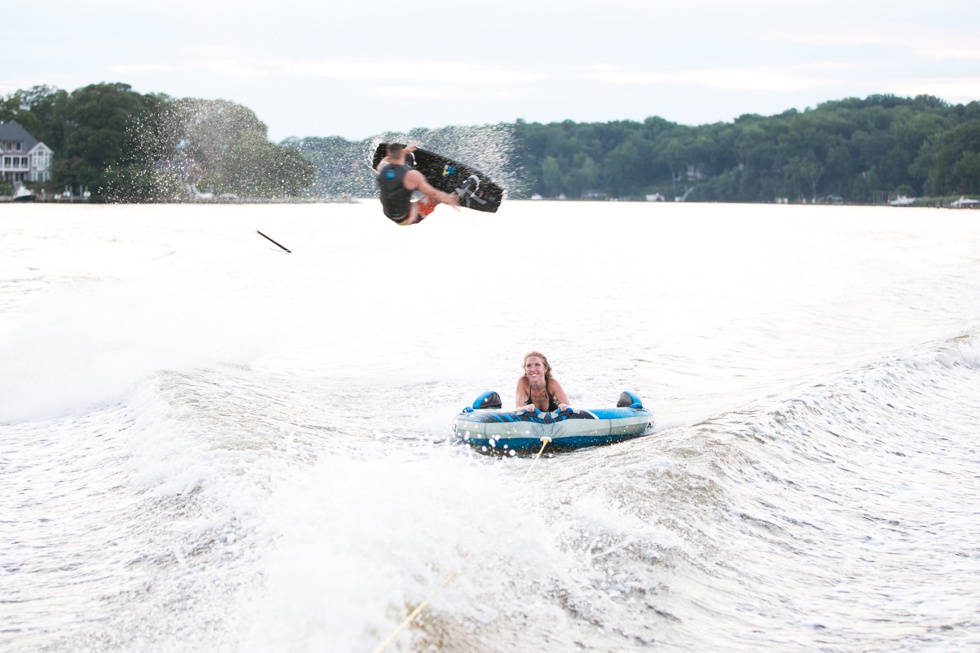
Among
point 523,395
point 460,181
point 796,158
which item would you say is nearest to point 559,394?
point 523,395

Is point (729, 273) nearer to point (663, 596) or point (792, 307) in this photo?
point (792, 307)

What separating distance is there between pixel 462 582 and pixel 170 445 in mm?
4549

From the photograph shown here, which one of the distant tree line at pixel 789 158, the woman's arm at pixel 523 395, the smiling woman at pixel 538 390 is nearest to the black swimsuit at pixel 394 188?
the smiling woman at pixel 538 390

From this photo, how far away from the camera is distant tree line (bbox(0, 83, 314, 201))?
38312 mm

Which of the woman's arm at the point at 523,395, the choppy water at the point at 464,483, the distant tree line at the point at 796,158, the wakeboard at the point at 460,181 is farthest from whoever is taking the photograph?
the distant tree line at the point at 796,158

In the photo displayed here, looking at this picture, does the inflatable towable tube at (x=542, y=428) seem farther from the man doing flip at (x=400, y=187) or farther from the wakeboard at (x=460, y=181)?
the wakeboard at (x=460, y=181)

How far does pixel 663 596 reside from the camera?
631cm

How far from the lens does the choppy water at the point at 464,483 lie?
19.1 ft

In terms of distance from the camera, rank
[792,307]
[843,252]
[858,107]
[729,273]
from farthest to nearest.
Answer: [858,107] → [843,252] → [729,273] → [792,307]

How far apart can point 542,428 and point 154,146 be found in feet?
218

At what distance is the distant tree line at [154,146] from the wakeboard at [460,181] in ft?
39.3

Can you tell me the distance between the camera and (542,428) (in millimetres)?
→ 10805

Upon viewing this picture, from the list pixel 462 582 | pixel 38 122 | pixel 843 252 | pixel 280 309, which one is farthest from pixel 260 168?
pixel 38 122

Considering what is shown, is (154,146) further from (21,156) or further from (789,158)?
(789,158)
